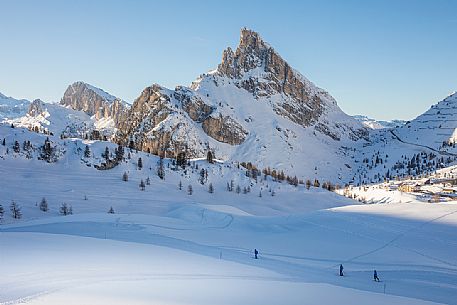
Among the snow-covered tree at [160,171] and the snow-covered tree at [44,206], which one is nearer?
the snow-covered tree at [44,206]

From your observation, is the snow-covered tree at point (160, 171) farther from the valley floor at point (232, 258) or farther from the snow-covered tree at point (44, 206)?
the snow-covered tree at point (44, 206)

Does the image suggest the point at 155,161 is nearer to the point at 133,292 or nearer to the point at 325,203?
the point at 325,203

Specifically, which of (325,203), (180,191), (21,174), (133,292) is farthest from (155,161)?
(133,292)

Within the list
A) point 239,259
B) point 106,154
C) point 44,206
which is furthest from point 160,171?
point 239,259

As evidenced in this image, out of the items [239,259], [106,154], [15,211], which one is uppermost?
[106,154]

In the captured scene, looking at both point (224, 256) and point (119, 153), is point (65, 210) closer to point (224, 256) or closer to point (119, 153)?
point (119, 153)

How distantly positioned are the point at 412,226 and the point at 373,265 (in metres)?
16.7

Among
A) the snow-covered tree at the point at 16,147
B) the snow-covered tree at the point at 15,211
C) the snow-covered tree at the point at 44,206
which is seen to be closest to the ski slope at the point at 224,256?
the snow-covered tree at the point at 15,211

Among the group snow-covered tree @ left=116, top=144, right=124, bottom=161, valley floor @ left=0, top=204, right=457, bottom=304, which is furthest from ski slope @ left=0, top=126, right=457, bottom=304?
snow-covered tree @ left=116, top=144, right=124, bottom=161

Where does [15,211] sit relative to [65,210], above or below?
below

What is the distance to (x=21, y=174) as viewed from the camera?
108312 millimetres

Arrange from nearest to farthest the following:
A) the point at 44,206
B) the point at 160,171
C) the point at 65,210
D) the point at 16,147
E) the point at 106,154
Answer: the point at 65,210 → the point at 44,206 → the point at 16,147 → the point at 160,171 → the point at 106,154

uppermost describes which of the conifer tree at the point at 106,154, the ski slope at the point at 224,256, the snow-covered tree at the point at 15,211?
the conifer tree at the point at 106,154

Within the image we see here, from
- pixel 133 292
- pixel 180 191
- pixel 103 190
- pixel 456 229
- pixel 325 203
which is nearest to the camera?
pixel 133 292
